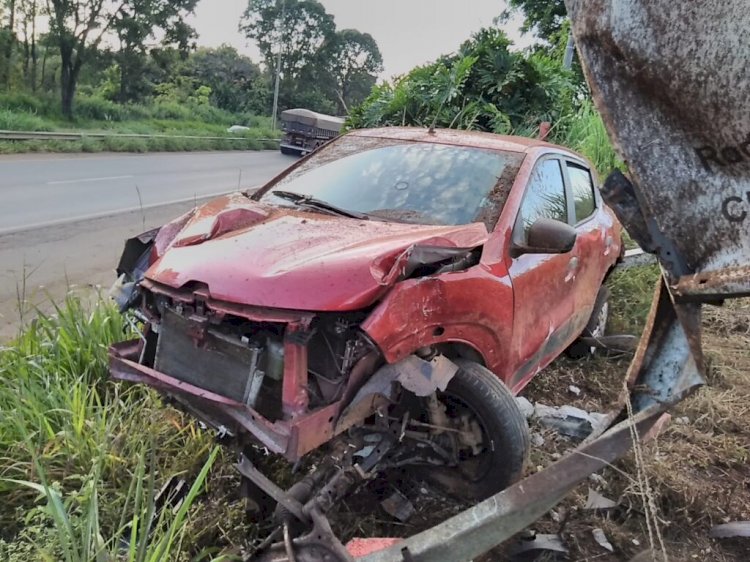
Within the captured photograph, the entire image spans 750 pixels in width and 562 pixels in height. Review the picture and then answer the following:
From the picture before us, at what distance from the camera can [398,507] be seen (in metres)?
2.87

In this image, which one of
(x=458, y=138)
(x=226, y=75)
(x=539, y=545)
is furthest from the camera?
(x=226, y=75)

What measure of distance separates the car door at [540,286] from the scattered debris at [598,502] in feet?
2.21

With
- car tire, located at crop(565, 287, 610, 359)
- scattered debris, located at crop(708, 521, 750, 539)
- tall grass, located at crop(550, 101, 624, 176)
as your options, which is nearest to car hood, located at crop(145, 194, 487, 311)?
scattered debris, located at crop(708, 521, 750, 539)

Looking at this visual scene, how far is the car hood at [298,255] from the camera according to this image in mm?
2344

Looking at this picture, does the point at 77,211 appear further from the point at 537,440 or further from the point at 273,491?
the point at 273,491

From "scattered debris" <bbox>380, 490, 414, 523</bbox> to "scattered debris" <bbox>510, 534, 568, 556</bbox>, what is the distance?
1.59ft

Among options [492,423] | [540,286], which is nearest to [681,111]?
[492,423]

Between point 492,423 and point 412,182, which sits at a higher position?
point 412,182

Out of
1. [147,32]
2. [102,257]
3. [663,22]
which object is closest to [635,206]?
[663,22]

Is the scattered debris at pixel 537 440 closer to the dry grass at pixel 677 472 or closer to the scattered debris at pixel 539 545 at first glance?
the dry grass at pixel 677 472

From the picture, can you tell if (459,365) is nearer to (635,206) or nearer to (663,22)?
(635,206)

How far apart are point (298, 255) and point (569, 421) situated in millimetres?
2118

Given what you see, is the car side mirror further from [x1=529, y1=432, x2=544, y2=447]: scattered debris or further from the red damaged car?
[x1=529, y1=432, x2=544, y2=447]: scattered debris

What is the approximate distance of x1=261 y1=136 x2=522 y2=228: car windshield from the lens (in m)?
3.28
